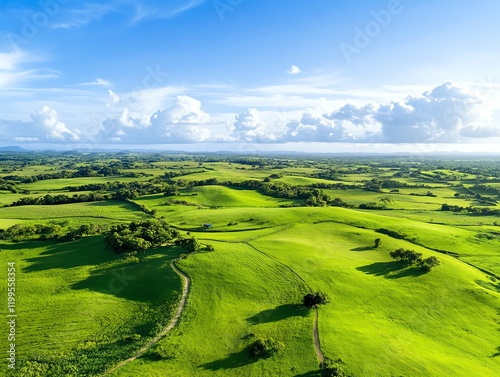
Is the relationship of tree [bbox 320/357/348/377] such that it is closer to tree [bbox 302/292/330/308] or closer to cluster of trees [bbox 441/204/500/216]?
tree [bbox 302/292/330/308]

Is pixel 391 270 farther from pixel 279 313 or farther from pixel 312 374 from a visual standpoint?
pixel 312 374

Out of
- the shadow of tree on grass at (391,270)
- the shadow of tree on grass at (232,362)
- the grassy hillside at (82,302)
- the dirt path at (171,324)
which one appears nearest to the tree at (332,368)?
the shadow of tree on grass at (232,362)

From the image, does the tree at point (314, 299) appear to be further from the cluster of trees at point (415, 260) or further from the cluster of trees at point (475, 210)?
the cluster of trees at point (475, 210)

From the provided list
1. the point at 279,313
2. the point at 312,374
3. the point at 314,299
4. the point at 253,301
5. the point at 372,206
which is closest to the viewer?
the point at 312,374

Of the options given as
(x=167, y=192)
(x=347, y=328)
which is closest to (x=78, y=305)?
(x=347, y=328)

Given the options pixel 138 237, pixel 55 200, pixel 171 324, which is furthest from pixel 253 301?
pixel 55 200

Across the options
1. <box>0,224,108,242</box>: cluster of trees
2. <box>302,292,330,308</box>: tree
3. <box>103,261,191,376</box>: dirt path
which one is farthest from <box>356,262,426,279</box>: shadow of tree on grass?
<box>0,224,108,242</box>: cluster of trees
